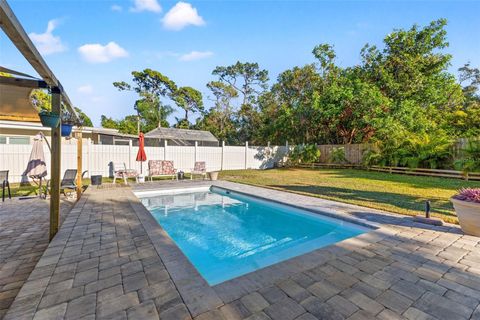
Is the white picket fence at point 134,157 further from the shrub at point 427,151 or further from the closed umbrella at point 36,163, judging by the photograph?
the shrub at point 427,151

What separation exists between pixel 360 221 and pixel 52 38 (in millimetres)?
14911

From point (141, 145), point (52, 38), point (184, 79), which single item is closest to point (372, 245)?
point (141, 145)

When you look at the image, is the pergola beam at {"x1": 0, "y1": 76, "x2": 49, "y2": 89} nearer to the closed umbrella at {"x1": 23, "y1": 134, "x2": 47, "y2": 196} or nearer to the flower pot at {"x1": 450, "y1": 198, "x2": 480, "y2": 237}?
the closed umbrella at {"x1": 23, "y1": 134, "x2": 47, "y2": 196}

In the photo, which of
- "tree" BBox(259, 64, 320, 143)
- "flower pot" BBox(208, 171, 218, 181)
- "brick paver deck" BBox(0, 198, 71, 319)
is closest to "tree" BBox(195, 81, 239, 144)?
"tree" BBox(259, 64, 320, 143)

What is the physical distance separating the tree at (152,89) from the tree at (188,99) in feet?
3.05

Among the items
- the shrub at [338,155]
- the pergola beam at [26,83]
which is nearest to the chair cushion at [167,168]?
the pergola beam at [26,83]

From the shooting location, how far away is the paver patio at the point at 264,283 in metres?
1.86

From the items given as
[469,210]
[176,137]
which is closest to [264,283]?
[469,210]

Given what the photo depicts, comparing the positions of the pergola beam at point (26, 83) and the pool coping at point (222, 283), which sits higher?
the pergola beam at point (26, 83)

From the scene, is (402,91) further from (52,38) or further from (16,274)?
(52,38)

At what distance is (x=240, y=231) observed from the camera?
504 cm

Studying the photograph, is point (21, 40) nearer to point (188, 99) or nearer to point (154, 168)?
point (154, 168)

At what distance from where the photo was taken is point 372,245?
3270 millimetres

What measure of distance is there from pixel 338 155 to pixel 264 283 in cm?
1523
